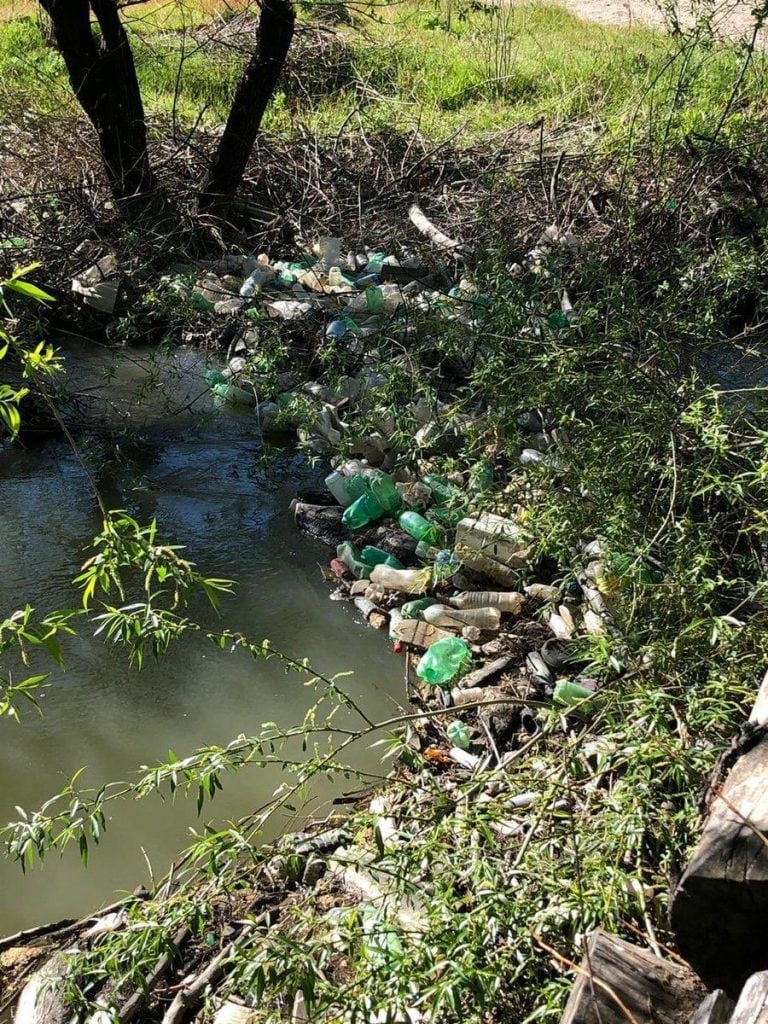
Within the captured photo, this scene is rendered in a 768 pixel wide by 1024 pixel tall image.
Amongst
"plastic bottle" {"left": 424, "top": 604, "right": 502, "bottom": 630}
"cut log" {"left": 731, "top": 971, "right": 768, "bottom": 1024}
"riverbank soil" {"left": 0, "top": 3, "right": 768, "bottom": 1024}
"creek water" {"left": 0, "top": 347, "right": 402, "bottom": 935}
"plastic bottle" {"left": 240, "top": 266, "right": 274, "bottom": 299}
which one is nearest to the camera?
"cut log" {"left": 731, "top": 971, "right": 768, "bottom": 1024}

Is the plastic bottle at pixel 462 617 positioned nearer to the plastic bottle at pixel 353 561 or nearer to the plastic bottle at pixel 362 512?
the plastic bottle at pixel 353 561

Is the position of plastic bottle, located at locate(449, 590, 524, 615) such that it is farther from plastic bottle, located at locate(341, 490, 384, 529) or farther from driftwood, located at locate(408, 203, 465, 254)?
driftwood, located at locate(408, 203, 465, 254)

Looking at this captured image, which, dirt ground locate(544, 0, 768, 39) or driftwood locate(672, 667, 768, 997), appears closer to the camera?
driftwood locate(672, 667, 768, 997)

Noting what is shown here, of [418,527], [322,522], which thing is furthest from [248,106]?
[418,527]

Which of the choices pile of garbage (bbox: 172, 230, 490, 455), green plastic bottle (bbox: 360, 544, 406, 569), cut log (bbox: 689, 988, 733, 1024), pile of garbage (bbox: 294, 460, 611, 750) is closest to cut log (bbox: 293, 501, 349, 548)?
pile of garbage (bbox: 294, 460, 611, 750)

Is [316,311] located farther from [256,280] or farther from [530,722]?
[530,722]

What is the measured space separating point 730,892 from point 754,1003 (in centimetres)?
26

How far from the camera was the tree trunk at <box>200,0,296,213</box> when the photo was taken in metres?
5.81

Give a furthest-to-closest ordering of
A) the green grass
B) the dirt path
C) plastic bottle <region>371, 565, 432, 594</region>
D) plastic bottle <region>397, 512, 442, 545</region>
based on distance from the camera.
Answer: the dirt path, the green grass, plastic bottle <region>397, 512, 442, 545</region>, plastic bottle <region>371, 565, 432, 594</region>

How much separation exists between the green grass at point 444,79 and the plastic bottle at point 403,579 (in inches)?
145

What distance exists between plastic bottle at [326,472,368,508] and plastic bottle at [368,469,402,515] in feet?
0.33

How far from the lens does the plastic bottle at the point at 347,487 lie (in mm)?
4090

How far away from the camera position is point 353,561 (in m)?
3.76

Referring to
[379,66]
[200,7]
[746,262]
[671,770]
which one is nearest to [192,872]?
[671,770]
